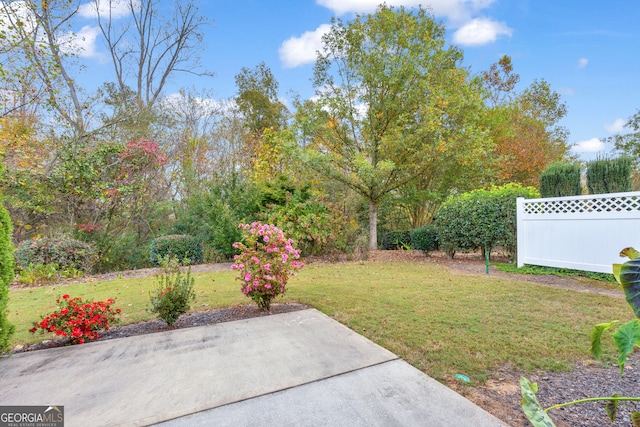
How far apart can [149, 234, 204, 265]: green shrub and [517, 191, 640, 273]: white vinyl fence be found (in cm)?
791

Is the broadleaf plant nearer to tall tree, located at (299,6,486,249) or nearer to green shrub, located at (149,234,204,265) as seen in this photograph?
tall tree, located at (299,6,486,249)

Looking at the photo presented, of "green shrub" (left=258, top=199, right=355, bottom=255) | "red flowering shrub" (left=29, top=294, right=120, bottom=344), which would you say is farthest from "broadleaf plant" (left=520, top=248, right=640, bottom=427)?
"green shrub" (left=258, top=199, right=355, bottom=255)

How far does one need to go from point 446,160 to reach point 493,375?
7.43 metres

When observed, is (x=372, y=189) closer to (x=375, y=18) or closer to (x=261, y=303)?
(x=375, y=18)

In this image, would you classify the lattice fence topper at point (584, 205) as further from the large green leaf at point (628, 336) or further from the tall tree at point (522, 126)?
the large green leaf at point (628, 336)

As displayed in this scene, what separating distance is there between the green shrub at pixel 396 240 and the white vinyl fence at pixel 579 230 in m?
4.21

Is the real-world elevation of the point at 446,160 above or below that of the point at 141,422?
above

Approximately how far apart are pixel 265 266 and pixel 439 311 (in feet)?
7.28

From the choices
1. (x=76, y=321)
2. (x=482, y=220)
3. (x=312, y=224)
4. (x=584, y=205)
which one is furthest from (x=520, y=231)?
(x=76, y=321)

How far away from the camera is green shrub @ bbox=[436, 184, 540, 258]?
6938mm

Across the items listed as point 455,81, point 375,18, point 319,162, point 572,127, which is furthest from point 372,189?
point 572,127

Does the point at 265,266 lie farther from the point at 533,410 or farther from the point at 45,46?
the point at 45,46

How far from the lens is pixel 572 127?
47.5 feet

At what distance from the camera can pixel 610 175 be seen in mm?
6238
